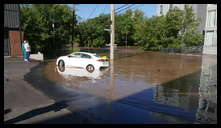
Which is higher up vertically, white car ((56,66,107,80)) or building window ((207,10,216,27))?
building window ((207,10,216,27))

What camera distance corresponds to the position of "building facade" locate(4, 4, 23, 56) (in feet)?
63.9

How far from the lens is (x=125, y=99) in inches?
290

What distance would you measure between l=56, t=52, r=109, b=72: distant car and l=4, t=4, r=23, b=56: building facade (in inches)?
306

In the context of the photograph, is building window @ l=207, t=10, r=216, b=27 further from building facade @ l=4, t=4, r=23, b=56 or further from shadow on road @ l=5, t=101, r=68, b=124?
Answer: shadow on road @ l=5, t=101, r=68, b=124

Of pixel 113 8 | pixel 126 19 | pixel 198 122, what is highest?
pixel 126 19

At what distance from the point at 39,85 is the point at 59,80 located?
1.41 meters

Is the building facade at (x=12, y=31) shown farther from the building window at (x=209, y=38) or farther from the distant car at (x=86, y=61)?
the building window at (x=209, y=38)

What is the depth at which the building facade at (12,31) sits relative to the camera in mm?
19469

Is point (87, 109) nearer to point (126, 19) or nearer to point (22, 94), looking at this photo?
point (22, 94)

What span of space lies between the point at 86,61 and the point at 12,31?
10028 mm

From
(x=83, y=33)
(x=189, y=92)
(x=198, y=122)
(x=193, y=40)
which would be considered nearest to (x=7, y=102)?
(x=198, y=122)

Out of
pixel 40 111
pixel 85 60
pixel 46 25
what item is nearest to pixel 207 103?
pixel 40 111

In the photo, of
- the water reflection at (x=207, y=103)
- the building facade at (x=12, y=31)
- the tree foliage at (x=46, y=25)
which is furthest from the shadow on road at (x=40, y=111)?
the tree foliage at (x=46, y=25)

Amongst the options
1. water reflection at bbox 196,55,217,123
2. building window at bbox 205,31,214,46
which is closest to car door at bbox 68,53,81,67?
water reflection at bbox 196,55,217,123
